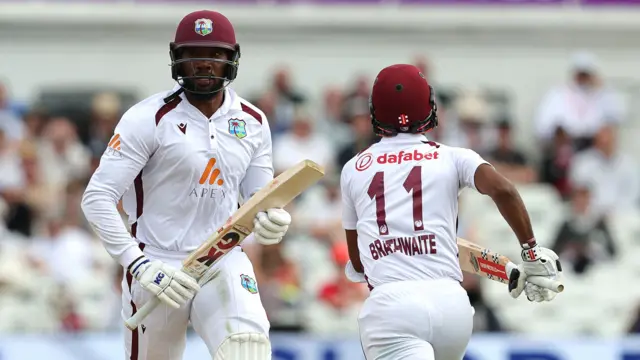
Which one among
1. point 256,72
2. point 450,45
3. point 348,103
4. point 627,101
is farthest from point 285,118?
point 627,101

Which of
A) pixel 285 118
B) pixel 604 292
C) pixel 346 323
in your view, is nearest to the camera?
pixel 346 323

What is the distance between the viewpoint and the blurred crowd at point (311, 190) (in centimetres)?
1187

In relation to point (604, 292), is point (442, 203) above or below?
above

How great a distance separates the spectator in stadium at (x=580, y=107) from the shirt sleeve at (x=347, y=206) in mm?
8745

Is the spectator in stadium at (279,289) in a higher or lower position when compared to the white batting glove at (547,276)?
lower

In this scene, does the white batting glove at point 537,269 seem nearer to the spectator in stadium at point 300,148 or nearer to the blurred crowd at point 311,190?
the blurred crowd at point 311,190

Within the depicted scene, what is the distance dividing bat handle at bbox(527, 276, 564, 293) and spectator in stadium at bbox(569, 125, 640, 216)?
328 inches

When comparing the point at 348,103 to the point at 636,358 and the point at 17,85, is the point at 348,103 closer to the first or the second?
the point at 17,85

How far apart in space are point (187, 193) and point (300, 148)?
7.42 metres

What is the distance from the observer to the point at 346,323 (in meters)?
11.8

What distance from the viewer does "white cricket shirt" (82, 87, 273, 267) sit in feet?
22.1

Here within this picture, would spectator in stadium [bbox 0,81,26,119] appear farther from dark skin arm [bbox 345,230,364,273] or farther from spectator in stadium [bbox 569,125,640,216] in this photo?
dark skin arm [bbox 345,230,364,273]

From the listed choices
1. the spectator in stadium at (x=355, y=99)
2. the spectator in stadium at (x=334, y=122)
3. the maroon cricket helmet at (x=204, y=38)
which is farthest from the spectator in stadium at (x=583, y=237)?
the maroon cricket helmet at (x=204, y=38)

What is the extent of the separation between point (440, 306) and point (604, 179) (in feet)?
28.7
